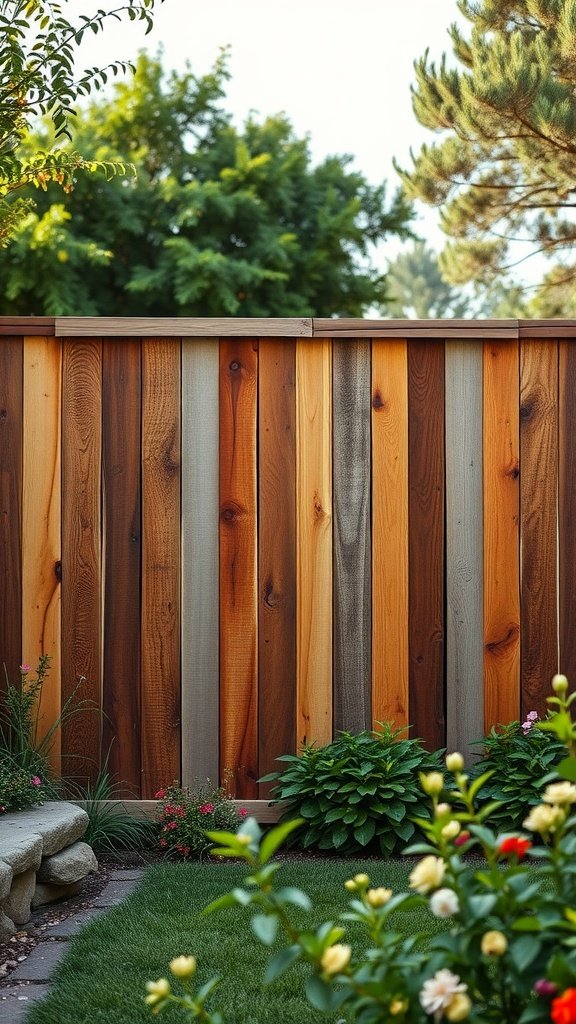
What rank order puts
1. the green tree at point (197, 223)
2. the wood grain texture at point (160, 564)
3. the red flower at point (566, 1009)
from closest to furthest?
the red flower at point (566, 1009)
the wood grain texture at point (160, 564)
the green tree at point (197, 223)

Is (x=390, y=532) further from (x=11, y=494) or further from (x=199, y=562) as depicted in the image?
(x=11, y=494)

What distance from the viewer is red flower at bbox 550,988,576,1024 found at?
1.07 meters

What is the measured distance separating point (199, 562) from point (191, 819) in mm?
897

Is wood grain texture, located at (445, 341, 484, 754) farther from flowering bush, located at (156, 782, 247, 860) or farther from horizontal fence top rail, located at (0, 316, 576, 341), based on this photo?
flowering bush, located at (156, 782, 247, 860)

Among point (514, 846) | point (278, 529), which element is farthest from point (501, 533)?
point (514, 846)

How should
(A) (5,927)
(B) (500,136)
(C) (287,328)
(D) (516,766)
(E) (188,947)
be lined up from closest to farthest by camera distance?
1. (E) (188,947)
2. (A) (5,927)
3. (D) (516,766)
4. (C) (287,328)
5. (B) (500,136)

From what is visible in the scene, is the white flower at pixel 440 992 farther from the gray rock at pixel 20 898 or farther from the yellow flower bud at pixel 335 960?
the gray rock at pixel 20 898

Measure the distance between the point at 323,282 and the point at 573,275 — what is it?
5832 millimetres

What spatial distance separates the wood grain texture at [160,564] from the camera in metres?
3.80

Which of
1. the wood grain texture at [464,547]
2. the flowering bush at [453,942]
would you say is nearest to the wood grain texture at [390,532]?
the wood grain texture at [464,547]

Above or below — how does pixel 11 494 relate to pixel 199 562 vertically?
above

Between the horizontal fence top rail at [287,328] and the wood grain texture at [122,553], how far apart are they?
74 mm

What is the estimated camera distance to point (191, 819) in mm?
3598

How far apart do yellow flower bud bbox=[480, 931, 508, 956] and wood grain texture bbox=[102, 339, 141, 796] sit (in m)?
2.74
